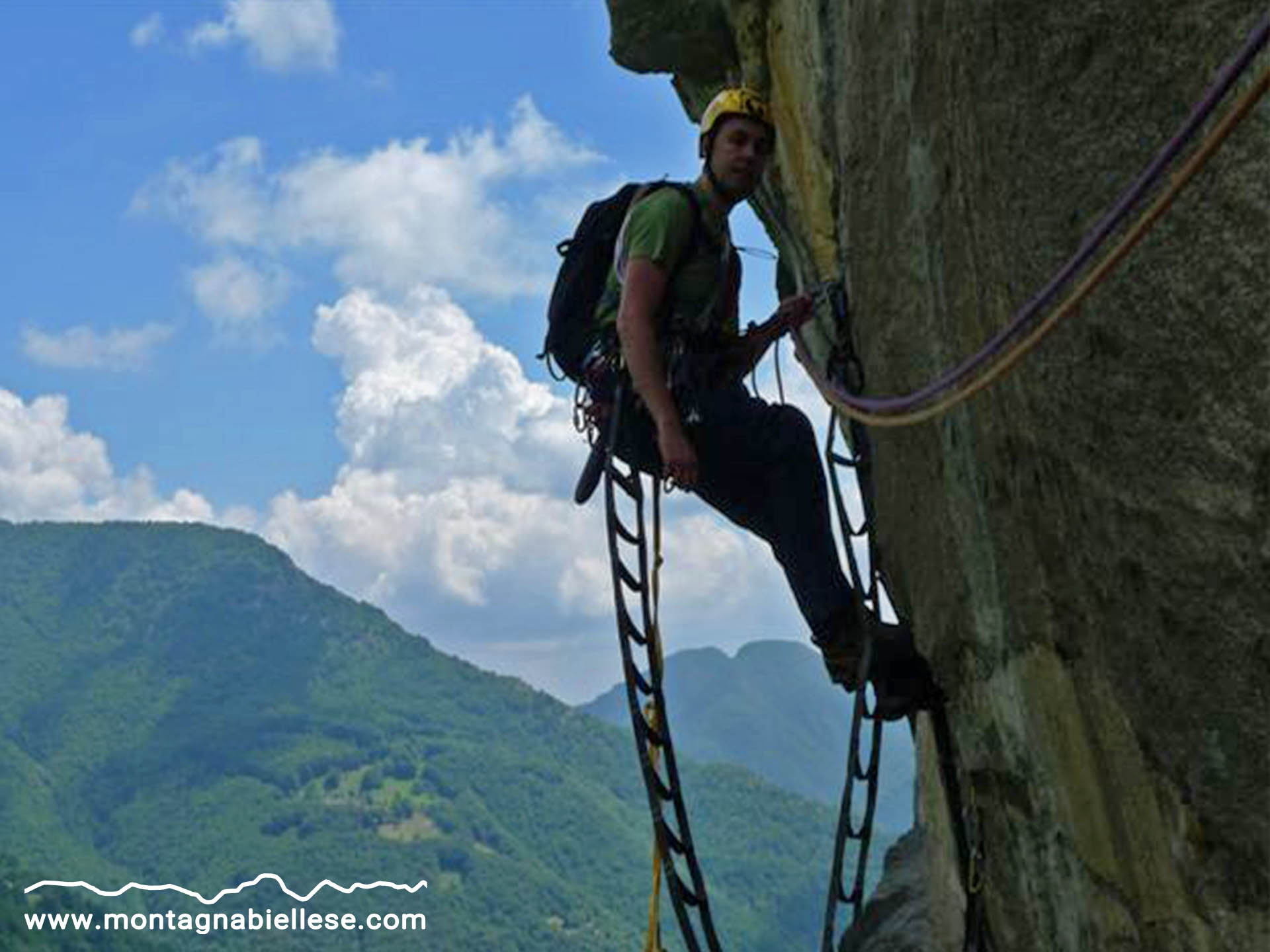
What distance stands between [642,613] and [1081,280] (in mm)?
3703

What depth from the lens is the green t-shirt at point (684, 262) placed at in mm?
7203

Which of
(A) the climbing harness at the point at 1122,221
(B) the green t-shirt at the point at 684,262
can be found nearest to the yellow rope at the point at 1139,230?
(A) the climbing harness at the point at 1122,221

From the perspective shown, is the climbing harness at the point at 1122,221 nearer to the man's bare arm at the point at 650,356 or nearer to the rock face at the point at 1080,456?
the rock face at the point at 1080,456

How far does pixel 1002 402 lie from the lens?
521 cm

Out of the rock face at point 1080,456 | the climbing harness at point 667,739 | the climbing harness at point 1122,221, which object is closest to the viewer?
the climbing harness at point 1122,221

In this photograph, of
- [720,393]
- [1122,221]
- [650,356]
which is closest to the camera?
[1122,221]

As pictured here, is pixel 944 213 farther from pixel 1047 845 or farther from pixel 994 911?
pixel 994 911

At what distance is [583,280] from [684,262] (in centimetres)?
83

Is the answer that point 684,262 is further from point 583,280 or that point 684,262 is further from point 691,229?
point 583,280

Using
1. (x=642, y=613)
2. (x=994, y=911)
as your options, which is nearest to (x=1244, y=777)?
(x=994, y=911)

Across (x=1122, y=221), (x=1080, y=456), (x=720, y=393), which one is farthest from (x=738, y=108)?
(x=1122, y=221)

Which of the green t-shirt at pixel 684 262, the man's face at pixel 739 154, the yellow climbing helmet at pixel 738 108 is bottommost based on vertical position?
the green t-shirt at pixel 684 262

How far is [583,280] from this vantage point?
802 cm

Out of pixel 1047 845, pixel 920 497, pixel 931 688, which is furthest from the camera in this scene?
pixel 931 688
